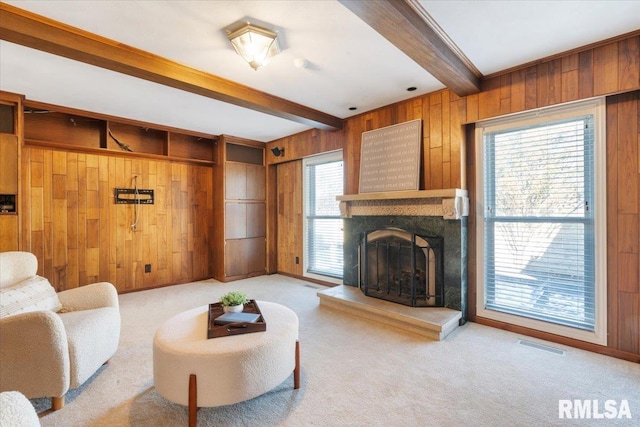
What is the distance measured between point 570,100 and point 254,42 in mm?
2581

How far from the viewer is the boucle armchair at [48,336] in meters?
A: 1.79

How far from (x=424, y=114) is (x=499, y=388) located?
2.67m

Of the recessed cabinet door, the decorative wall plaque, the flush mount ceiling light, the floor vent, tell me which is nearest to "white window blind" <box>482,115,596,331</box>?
the floor vent

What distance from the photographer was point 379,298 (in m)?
3.53

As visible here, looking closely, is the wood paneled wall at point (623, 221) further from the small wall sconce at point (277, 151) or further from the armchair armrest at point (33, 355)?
the small wall sconce at point (277, 151)

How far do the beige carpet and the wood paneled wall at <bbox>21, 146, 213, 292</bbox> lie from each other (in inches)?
68.8

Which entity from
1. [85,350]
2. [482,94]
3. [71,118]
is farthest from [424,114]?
[71,118]

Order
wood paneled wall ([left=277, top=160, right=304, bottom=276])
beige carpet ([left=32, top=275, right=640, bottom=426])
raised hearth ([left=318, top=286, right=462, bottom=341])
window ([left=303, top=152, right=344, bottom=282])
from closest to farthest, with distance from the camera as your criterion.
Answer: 1. beige carpet ([left=32, top=275, right=640, bottom=426])
2. raised hearth ([left=318, top=286, right=462, bottom=341])
3. window ([left=303, top=152, right=344, bottom=282])
4. wood paneled wall ([left=277, top=160, right=304, bottom=276])

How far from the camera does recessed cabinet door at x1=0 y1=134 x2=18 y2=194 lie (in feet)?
10.8

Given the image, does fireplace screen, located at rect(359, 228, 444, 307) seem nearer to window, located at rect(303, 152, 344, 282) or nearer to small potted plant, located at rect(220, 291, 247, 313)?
window, located at rect(303, 152, 344, 282)

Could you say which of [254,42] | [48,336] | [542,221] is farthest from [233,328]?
[542,221]

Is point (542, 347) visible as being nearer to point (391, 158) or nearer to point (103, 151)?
point (391, 158)

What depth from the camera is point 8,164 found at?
3.32 m

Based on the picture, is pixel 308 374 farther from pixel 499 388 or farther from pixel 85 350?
pixel 85 350
